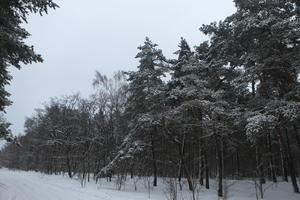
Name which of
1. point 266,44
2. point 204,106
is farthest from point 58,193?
point 266,44

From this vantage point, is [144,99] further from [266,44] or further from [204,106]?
[266,44]

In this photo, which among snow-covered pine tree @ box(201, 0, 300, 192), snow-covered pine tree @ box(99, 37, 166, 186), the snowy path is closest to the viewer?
snow-covered pine tree @ box(201, 0, 300, 192)

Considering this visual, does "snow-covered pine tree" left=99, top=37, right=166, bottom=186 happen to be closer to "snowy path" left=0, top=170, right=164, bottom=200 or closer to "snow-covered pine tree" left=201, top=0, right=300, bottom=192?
"snowy path" left=0, top=170, right=164, bottom=200

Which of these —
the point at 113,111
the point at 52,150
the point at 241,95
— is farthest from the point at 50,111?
the point at 241,95

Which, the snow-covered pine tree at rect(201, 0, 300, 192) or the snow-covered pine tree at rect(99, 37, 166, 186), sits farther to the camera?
the snow-covered pine tree at rect(99, 37, 166, 186)

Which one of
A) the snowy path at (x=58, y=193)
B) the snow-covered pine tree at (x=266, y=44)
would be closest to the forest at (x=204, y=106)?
the snow-covered pine tree at (x=266, y=44)

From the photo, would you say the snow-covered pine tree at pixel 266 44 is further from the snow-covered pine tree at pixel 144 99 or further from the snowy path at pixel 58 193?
the snowy path at pixel 58 193

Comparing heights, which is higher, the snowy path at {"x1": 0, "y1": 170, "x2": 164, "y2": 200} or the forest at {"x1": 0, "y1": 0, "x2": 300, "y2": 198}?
the forest at {"x1": 0, "y1": 0, "x2": 300, "y2": 198}

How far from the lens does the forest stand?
13578mm

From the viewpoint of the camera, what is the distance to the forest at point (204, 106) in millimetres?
13578

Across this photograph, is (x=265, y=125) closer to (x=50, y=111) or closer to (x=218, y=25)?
(x=218, y=25)

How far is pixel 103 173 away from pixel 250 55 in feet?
49.4

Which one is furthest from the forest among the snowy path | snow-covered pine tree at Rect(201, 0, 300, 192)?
the snowy path

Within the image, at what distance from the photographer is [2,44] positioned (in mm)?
7793
